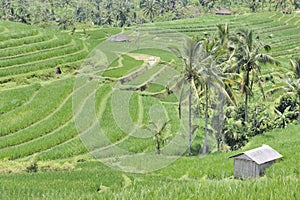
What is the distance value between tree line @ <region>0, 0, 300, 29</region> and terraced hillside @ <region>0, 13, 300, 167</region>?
136 ft

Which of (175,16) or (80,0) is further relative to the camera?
(80,0)

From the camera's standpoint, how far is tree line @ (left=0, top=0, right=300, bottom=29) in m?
76.5

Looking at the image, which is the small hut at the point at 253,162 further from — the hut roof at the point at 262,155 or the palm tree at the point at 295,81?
the palm tree at the point at 295,81

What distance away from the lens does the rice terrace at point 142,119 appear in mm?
12008

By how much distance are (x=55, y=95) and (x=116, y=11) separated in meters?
74.7

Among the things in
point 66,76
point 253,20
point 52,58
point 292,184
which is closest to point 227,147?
point 66,76

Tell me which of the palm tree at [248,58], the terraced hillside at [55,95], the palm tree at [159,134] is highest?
the palm tree at [248,58]

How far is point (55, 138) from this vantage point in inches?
776

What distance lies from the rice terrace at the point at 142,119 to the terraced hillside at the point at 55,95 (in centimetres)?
8

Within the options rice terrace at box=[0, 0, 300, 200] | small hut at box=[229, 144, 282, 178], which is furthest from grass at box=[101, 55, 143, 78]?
small hut at box=[229, 144, 282, 178]

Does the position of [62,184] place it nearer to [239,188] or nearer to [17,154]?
[239,188]

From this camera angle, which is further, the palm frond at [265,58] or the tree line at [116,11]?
the tree line at [116,11]

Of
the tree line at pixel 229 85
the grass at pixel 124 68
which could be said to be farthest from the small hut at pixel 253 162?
the grass at pixel 124 68

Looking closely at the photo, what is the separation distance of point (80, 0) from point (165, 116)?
4305 inches
